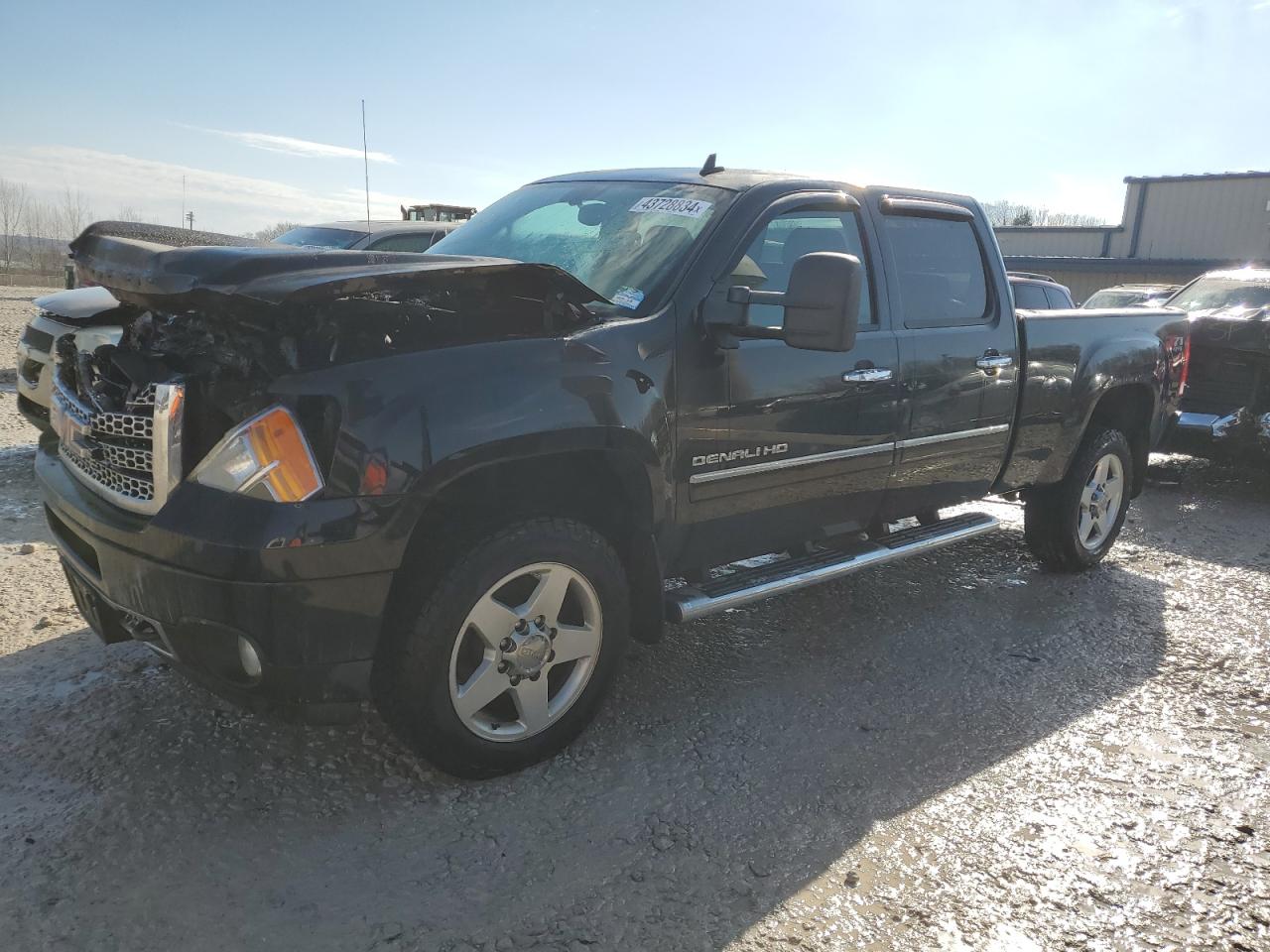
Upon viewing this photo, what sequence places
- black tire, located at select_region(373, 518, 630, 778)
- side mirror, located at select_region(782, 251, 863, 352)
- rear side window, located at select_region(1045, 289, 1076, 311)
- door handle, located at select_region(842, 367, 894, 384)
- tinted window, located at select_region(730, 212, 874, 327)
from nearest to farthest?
black tire, located at select_region(373, 518, 630, 778) < side mirror, located at select_region(782, 251, 863, 352) < tinted window, located at select_region(730, 212, 874, 327) < door handle, located at select_region(842, 367, 894, 384) < rear side window, located at select_region(1045, 289, 1076, 311)

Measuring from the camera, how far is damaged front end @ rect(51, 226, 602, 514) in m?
2.45

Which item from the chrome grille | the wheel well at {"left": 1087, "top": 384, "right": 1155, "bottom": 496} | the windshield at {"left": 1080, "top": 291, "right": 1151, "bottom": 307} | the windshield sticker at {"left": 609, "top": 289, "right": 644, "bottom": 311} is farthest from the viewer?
the windshield at {"left": 1080, "top": 291, "right": 1151, "bottom": 307}

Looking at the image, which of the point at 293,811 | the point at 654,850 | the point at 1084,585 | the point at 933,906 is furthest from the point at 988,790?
the point at 1084,585

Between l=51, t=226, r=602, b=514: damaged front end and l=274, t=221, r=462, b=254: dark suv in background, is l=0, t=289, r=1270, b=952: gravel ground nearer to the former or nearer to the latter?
l=51, t=226, r=602, b=514: damaged front end

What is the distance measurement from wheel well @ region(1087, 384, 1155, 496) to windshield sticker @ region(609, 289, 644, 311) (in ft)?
11.0

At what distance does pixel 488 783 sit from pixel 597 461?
1064 mm

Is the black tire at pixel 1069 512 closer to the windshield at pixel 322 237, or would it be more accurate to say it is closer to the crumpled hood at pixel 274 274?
the crumpled hood at pixel 274 274

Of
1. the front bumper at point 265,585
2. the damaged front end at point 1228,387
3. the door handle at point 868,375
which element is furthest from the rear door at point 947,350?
the damaged front end at point 1228,387

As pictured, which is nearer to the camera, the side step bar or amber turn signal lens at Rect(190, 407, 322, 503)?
amber turn signal lens at Rect(190, 407, 322, 503)

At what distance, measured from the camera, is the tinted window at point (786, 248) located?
3465 millimetres

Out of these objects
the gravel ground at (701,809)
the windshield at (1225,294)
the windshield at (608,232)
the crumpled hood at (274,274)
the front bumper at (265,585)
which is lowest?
the gravel ground at (701,809)

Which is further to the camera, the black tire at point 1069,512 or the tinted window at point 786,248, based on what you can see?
the black tire at point 1069,512

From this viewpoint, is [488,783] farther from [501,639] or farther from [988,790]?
[988,790]

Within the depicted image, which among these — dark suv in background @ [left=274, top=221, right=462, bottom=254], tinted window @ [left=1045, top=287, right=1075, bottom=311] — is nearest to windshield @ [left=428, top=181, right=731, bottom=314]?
tinted window @ [left=1045, top=287, right=1075, bottom=311]
